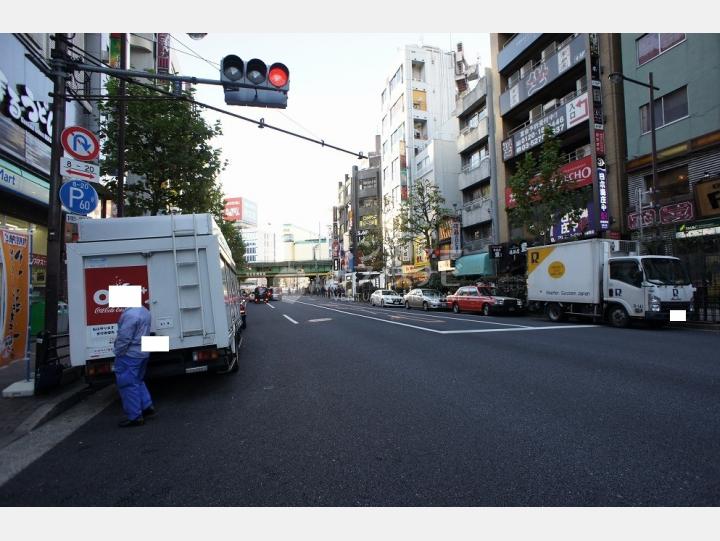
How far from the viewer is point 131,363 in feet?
16.7

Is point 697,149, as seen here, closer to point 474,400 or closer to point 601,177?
point 601,177

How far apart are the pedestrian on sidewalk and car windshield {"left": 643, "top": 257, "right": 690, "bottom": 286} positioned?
1404cm

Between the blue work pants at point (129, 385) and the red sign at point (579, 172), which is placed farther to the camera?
the red sign at point (579, 172)

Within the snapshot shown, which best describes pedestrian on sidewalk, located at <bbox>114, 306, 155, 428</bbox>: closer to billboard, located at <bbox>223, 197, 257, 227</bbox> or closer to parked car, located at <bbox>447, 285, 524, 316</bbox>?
parked car, located at <bbox>447, 285, 524, 316</bbox>

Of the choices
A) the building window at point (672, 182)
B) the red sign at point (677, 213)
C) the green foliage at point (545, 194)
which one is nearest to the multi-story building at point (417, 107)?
the green foliage at point (545, 194)

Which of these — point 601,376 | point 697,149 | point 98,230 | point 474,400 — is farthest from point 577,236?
point 98,230

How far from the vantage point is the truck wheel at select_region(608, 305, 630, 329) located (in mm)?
14070

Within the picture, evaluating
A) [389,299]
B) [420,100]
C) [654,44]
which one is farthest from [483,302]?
[420,100]

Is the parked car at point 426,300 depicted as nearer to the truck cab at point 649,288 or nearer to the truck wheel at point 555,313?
the truck wheel at point 555,313

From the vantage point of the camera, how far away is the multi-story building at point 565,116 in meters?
21.2

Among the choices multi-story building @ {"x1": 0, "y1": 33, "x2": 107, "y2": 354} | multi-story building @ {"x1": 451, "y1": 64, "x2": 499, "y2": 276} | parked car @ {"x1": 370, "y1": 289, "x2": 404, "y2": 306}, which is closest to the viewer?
multi-story building @ {"x1": 0, "y1": 33, "x2": 107, "y2": 354}

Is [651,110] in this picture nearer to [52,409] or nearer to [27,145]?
[52,409]

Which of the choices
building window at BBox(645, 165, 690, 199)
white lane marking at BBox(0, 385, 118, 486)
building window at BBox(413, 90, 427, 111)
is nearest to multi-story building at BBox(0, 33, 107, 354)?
white lane marking at BBox(0, 385, 118, 486)

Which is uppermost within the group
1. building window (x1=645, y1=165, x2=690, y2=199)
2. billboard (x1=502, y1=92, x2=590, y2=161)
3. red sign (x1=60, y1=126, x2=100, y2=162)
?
billboard (x1=502, y1=92, x2=590, y2=161)
